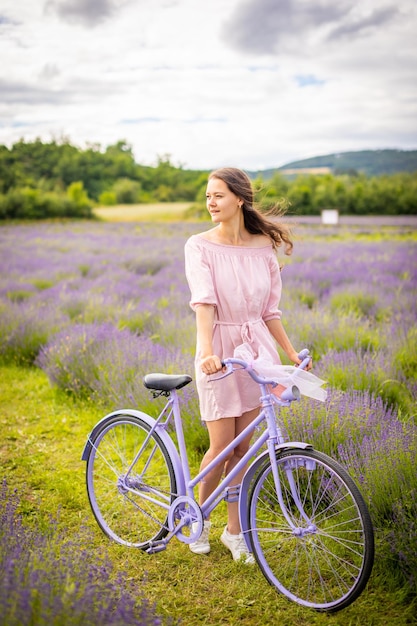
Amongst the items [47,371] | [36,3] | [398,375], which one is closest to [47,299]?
[47,371]

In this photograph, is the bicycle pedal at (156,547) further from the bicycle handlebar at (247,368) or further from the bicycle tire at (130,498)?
the bicycle handlebar at (247,368)

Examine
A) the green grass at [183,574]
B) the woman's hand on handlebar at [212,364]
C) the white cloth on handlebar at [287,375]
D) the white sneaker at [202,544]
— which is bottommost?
the green grass at [183,574]

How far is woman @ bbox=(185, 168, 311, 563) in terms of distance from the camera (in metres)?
2.29

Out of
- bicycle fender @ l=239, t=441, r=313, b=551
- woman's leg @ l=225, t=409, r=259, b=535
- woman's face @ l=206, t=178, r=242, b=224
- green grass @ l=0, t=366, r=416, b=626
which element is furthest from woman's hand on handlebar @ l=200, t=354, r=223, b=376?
green grass @ l=0, t=366, r=416, b=626

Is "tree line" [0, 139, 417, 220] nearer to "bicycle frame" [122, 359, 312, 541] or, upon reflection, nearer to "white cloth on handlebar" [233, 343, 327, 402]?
"white cloth on handlebar" [233, 343, 327, 402]

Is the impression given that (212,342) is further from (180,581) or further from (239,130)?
(239,130)

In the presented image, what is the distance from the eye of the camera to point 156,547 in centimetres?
249

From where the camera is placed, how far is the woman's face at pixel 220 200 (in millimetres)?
2340

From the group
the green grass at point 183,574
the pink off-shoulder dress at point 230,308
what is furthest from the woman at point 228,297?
the green grass at point 183,574

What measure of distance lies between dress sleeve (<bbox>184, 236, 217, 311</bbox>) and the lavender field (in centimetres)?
102

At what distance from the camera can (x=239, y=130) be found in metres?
10.4

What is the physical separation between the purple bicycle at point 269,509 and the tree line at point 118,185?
45.5 inches

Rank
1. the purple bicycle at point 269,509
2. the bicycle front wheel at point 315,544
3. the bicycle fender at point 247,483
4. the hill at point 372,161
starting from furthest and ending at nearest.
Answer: the hill at point 372,161
the bicycle fender at point 247,483
the purple bicycle at point 269,509
the bicycle front wheel at point 315,544

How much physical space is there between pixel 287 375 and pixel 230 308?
41 centimetres
